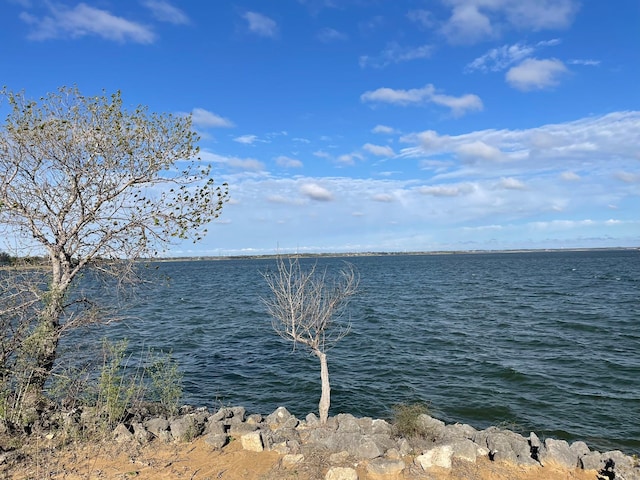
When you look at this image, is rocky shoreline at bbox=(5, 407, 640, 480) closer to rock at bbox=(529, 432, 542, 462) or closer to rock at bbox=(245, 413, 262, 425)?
rock at bbox=(529, 432, 542, 462)

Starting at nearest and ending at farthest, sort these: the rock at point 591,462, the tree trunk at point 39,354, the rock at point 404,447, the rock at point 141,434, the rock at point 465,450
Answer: the rock at point 465,450 → the rock at point 591,462 → the rock at point 404,447 → the rock at point 141,434 → the tree trunk at point 39,354

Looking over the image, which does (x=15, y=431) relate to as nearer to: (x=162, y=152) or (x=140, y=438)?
(x=140, y=438)

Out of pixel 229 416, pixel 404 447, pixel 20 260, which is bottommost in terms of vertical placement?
pixel 229 416

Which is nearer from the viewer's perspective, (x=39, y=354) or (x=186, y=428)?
(x=186, y=428)

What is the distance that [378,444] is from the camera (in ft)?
31.0

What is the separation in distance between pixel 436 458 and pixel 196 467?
482 cm

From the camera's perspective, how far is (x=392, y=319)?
34906mm

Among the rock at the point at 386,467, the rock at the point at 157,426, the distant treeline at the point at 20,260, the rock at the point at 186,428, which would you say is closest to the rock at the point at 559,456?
the rock at the point at 386,467

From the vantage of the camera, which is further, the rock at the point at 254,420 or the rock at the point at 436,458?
the rock at the point at 254,420

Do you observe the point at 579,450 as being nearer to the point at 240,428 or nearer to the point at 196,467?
the point at 240,428

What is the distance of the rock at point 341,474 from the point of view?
321 inches

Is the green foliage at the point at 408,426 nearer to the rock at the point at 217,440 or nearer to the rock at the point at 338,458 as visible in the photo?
the rock at the point at 338,458

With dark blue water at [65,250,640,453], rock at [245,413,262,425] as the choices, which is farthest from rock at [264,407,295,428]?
dark blue water at [65,250,640,453]

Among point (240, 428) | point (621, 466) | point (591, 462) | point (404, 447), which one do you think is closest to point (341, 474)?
point (404, 447)
